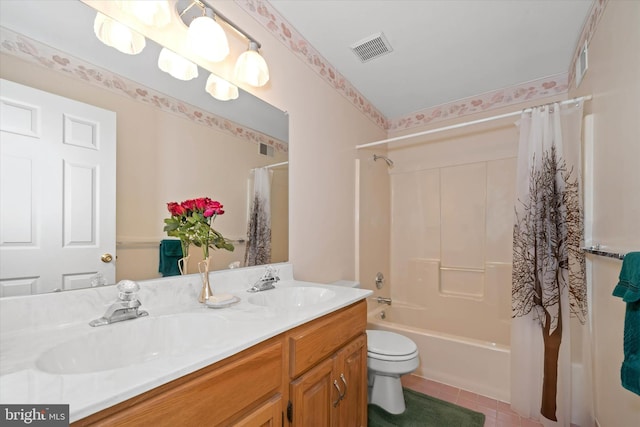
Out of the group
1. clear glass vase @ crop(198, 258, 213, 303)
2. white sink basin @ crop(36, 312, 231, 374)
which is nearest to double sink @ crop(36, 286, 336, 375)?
white sink basin @ crop(36, 312, 231, 374)

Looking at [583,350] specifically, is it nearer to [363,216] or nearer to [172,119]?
[363,216]

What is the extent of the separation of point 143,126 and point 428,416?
86.4 inches

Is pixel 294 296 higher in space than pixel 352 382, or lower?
higher

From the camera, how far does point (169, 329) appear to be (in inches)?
35.8

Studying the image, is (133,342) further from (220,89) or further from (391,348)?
(391,348)

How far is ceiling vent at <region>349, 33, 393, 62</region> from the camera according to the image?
6.01 feet

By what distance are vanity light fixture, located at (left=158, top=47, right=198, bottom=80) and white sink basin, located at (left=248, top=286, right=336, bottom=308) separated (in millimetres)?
1022

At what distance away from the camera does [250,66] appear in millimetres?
1404

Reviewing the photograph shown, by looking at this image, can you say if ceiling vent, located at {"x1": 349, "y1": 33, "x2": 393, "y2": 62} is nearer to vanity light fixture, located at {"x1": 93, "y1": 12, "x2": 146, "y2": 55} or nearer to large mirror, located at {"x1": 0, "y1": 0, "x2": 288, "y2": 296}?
large mirror, located at {"x1": 0, "y1": 0, "x2": 288, "y2": 296}

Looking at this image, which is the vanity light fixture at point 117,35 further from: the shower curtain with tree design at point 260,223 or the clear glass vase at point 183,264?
the clear glass vase at point 183,264

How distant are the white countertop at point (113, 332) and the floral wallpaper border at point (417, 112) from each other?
1.44m

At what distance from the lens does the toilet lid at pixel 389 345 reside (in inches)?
66.2

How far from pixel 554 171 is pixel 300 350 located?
1.87 meters

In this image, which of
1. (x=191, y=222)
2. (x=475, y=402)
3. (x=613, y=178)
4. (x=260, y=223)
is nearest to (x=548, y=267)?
(x=613, y=178)
